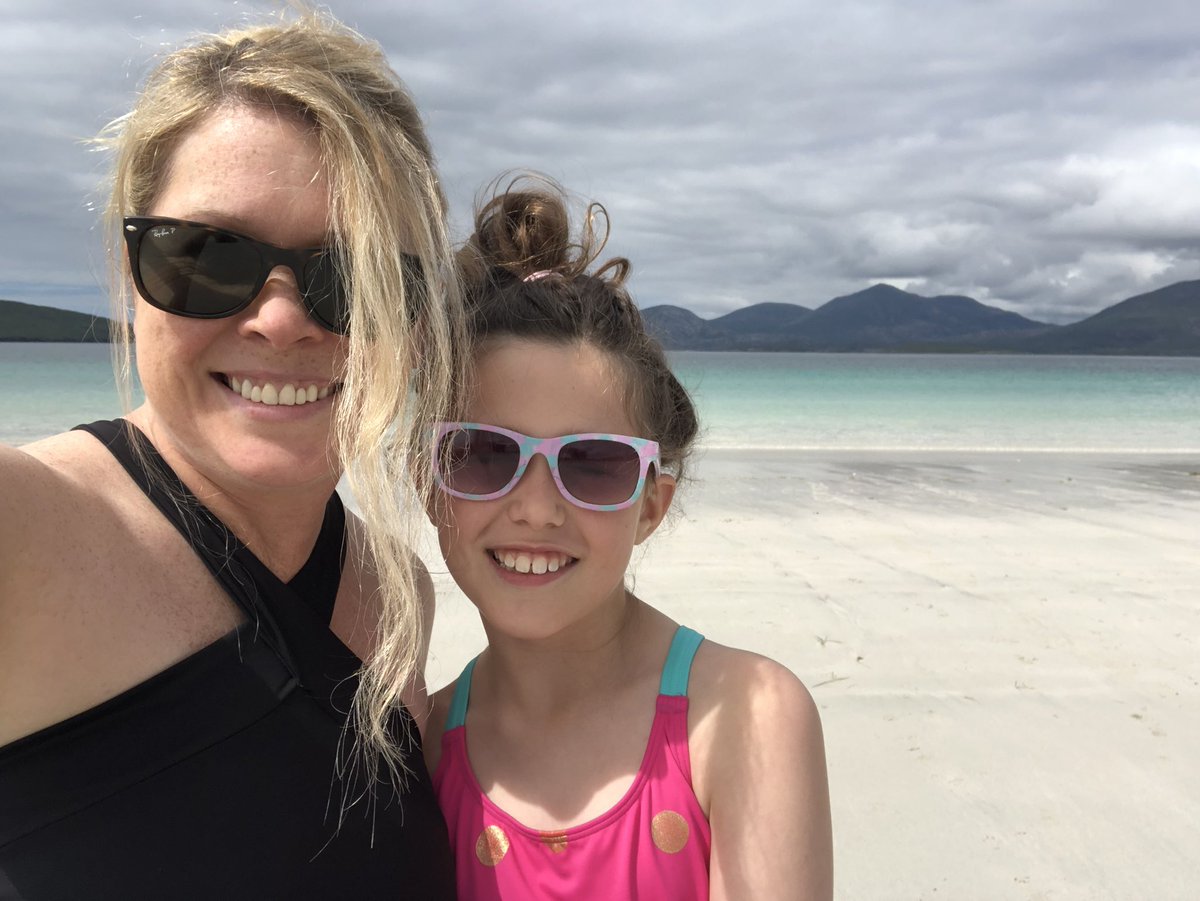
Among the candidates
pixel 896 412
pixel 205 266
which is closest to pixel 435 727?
pixel 205 266

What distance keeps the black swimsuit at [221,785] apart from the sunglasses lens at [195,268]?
10.7 inches

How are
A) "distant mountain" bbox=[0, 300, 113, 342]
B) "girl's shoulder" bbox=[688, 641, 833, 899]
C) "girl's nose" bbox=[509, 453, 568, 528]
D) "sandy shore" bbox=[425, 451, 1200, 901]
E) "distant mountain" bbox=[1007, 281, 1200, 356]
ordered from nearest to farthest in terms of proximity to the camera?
"girl's shoulder" bbox=[688, 641, 833, 899] → "girl's nose" bbox=[509, 453, 568, 528] → "sandy shore" bbox=[425, 451, 1200, 901] → "distant mountain" bbox=[0, 300, 113, 342] → "distant mountain" bbox=[1007, 281, 1200, 356]

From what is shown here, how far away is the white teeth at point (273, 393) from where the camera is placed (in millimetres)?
1626

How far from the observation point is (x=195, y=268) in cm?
157

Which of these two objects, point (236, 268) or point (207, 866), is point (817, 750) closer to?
point (207, 866)

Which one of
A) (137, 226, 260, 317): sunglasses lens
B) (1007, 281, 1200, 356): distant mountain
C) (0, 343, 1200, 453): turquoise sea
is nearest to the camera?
(137, 226, 260, 317): sunglasses lens

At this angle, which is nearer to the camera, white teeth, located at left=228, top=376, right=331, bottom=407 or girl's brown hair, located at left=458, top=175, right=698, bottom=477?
white teeth, located at left=228, top=376, right=331, bottom=407

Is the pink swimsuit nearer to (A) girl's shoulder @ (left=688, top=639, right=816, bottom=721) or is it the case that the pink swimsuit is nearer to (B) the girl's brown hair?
(A) girl's shoulder @ (left=688, top=639, right=816, bottom=721)

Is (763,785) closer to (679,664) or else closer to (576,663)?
(679,664)

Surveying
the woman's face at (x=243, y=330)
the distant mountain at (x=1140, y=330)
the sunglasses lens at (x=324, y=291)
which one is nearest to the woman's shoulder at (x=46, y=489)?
the woman's face at (x=243, y=330)

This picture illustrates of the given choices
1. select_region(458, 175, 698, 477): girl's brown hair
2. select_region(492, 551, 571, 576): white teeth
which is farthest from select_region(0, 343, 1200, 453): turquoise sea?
select_region(492, 551, 571, 576): white teeth

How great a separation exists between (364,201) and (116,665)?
2.89 ft

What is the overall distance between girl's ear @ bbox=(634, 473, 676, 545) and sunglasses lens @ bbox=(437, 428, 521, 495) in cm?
38

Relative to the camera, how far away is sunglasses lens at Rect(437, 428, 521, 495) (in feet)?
6.03
